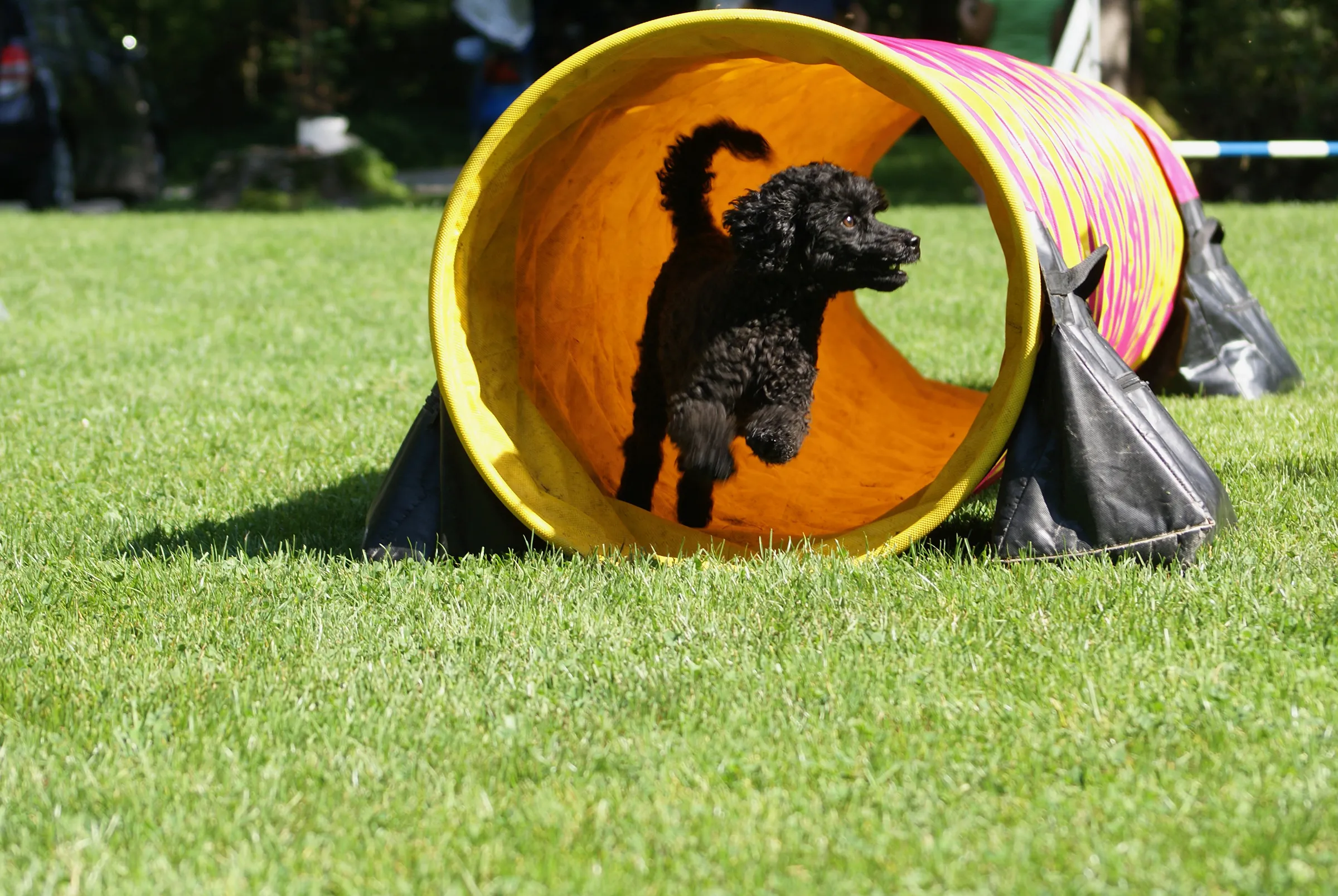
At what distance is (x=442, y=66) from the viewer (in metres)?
31.6

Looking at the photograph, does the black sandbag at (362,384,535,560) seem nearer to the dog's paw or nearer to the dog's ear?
the dog's paw

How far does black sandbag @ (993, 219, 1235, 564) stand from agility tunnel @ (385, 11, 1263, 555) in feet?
0.33

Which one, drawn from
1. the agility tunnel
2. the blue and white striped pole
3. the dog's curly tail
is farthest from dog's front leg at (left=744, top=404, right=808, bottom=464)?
the blue and white striped pole

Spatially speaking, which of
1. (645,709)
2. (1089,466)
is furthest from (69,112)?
(645,709)

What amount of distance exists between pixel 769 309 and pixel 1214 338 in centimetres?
307

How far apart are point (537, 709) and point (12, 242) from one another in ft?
37.8

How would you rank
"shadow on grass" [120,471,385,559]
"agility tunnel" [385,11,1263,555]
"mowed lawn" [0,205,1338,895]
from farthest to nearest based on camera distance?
A: "shadow on grass" [120,471,385,559] < "agility tunnel" [385,11,1263,555] < "mowed lawn" [0,205,1338,895]

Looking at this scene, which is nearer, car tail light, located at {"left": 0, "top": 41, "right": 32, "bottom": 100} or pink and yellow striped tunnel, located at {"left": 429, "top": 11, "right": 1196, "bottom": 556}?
pink and yellow striped tunnel, located at {"left": 429, "top": 11, "right": 1196, "bottom": 556}

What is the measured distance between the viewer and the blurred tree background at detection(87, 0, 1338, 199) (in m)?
17.6

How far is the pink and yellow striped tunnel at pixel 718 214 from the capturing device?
3.84 m

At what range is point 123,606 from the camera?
151 inches

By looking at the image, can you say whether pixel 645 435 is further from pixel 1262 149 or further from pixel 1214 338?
pixel 1262 149

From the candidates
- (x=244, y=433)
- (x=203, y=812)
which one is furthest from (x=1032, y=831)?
(x=244, y=433)

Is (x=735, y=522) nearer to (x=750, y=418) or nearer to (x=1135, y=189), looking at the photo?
(x=750, y=418)
